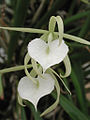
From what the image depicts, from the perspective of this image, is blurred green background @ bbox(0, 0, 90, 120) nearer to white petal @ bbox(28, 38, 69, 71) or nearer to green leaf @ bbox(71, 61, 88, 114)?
green leaf @ bbox(71, 61, 88, 114)

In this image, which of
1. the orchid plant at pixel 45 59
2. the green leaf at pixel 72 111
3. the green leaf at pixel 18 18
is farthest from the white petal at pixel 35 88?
the green leaf at pixel 18 18

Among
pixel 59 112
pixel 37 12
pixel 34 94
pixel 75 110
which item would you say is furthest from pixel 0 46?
pixel 34 94

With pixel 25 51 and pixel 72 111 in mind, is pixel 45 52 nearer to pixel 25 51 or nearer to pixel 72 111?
pixel 72 111

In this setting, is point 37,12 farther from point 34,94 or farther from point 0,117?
point 34,94

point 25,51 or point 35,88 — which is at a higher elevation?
point 35,88

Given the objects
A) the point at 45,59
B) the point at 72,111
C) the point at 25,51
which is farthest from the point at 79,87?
the point at 45,59

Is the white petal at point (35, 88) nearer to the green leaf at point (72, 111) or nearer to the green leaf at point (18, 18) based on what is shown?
the green leaf at point (72, 111)
